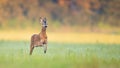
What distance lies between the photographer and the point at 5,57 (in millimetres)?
8156

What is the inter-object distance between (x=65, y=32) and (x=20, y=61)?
→ 9.54 meters

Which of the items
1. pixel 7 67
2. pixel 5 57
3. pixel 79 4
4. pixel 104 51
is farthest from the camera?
pixel 79 4

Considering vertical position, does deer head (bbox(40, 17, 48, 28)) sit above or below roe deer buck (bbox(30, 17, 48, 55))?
above

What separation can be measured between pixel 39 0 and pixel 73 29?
6.65 ft

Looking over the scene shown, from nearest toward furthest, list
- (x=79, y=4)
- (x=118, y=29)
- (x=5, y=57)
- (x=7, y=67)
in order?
(x=7, y=67) < (x=5, y=57) < (x=118, y=29) < (x=79, y=4)

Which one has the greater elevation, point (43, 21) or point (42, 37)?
point (43, 21)

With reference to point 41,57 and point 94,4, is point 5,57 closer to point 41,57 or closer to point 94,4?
point 41,57

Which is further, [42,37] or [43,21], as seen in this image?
[42,37]

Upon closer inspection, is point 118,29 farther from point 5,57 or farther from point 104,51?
point 5,57

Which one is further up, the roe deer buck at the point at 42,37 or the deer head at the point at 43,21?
the deer head at the point at 43,21

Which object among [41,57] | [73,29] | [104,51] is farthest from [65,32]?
[41,57]

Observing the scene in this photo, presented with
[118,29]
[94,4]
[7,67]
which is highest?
[94,4]

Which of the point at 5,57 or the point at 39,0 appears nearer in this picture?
the point at 5,57

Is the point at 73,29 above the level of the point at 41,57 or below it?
above
